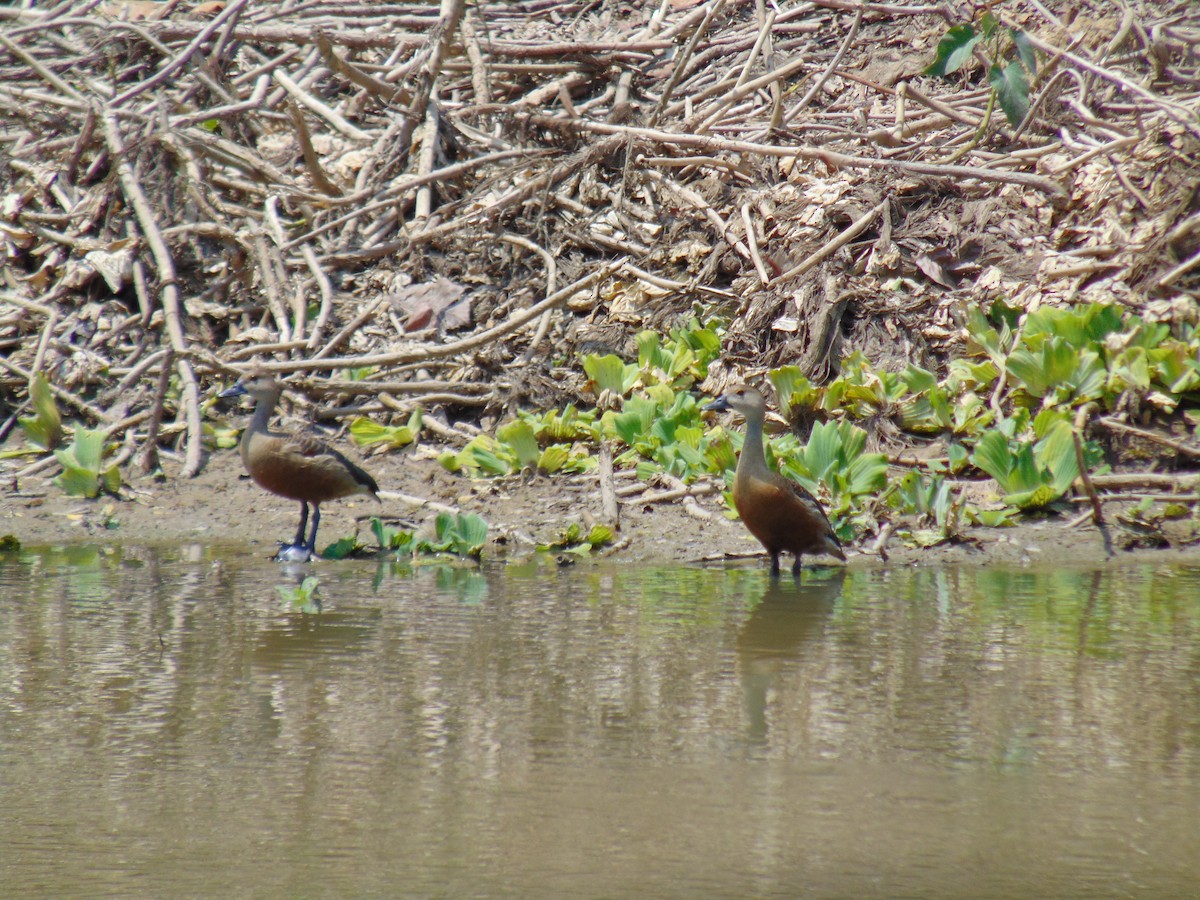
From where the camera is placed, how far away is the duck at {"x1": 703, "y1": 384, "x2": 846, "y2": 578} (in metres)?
5.97

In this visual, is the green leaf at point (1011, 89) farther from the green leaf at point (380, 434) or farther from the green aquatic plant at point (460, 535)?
the green leaf at point (380, 434)

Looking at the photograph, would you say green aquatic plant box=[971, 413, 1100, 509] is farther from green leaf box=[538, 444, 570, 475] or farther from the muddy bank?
green leaf box=[538, 444, 570, 475]

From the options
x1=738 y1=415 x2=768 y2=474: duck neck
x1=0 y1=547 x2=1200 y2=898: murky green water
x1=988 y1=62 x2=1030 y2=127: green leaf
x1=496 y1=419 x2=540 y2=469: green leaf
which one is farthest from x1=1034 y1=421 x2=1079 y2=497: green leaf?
x1=496 y1=419 x2=540 y2=469: green leaf

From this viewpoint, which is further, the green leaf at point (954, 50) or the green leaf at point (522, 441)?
the green leaf at point (522, 441)

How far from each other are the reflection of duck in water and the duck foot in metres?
2.27

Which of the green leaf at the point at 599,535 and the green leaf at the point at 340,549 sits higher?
the green leaf at the point at 599,535

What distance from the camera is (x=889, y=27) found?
1026 centimetres

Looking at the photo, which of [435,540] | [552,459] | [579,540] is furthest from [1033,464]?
[435,540]

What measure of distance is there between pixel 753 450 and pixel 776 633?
170 cm

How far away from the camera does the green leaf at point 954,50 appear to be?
21.9 feet

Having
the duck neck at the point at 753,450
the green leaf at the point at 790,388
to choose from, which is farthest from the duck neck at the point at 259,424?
the green leaf at the point at 790,388

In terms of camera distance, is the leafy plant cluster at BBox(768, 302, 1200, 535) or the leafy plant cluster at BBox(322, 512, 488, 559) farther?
the leafy plant cluster at BBox(768, 302, 1200, 535)

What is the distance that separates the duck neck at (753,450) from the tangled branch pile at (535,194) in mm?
1449

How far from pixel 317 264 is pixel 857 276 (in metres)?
3.62
